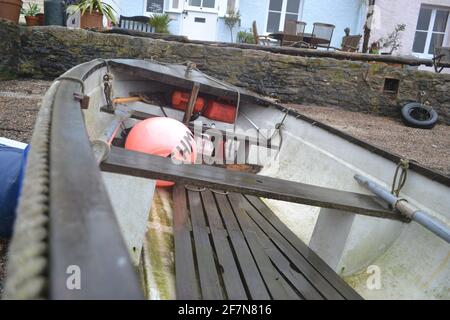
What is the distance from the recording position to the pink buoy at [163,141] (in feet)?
8.36

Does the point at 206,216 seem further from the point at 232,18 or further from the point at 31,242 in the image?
the point at 232,18

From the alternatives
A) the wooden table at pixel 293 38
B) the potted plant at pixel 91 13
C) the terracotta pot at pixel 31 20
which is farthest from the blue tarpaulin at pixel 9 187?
the wooden table at pixel 293 38

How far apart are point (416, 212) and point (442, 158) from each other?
147 inches

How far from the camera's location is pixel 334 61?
6770 millimetres

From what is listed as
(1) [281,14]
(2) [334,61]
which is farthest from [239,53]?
(1) [281,14]

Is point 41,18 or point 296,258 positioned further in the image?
point 41,18

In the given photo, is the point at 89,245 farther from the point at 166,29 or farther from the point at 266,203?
the point at 166,29

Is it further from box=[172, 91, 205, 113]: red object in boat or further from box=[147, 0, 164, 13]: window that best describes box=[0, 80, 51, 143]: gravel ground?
box=[147, 0, 164, 13]: window

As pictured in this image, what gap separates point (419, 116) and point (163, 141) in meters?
5.88

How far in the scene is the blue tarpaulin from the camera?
1.94 meters

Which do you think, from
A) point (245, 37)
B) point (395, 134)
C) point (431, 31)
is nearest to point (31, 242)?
point (395, 134)

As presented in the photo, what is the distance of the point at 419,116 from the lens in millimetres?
6895

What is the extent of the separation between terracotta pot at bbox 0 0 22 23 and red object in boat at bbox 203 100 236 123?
14.6 ft

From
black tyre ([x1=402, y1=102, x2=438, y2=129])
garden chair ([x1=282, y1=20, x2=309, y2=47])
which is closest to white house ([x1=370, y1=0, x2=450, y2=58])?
garden chair ([x1=282, y1=20, x2=309, y2=47])
